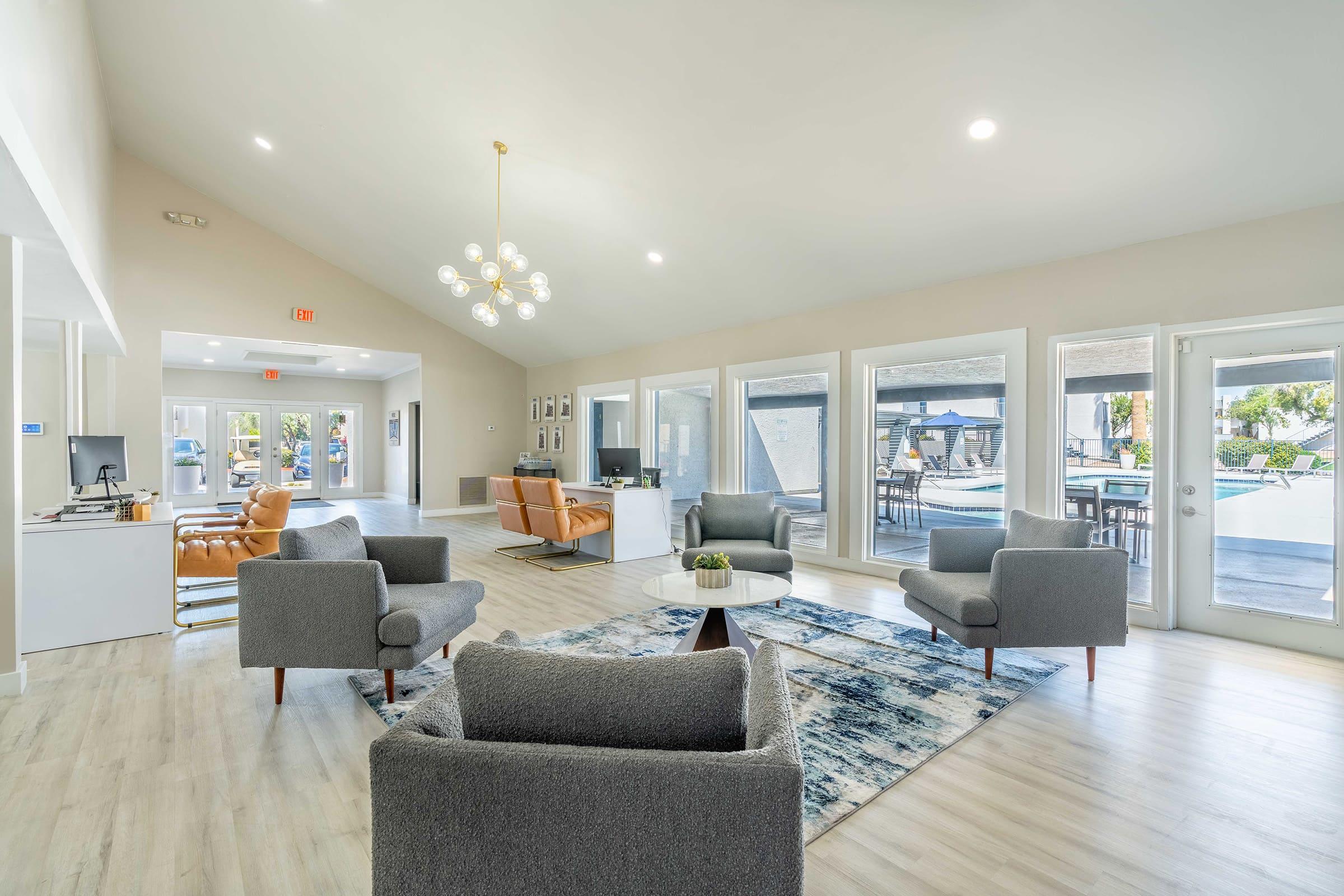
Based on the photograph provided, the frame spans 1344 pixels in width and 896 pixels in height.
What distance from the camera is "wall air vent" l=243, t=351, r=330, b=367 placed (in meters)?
9.81

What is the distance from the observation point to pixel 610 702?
3.76 feet

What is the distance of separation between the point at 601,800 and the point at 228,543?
4758 mm

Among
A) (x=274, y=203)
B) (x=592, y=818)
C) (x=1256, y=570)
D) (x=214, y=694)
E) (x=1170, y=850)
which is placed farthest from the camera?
(x=274, y=203)

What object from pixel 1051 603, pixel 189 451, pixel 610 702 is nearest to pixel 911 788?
pixel 1051 603

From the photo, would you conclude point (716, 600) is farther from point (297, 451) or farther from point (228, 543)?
point (297, 451)

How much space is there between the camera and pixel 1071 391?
454 centimetres

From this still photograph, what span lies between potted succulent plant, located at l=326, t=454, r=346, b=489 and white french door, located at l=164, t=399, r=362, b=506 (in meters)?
0.01

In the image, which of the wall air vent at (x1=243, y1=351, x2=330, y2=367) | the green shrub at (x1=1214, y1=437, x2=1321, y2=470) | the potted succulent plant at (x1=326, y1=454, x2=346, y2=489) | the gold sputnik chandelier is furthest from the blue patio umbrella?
the potted succulent plant at (x1=326, y1=454, x2=346, y2=489)

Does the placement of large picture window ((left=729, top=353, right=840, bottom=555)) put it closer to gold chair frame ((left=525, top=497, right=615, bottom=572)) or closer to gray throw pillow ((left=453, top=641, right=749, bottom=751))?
gold chair frame ((left=525, top=497, right=615, bottom=572))

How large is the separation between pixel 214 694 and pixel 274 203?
6606 millimetres

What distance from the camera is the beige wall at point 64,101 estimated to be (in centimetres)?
281

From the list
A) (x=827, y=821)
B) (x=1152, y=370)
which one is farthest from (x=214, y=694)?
(x=1152, y=370)

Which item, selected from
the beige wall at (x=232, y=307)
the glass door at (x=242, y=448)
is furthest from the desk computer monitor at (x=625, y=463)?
the glass door at (x=242, y=448)

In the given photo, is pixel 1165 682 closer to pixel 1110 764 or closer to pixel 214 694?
pixel 1110 764
